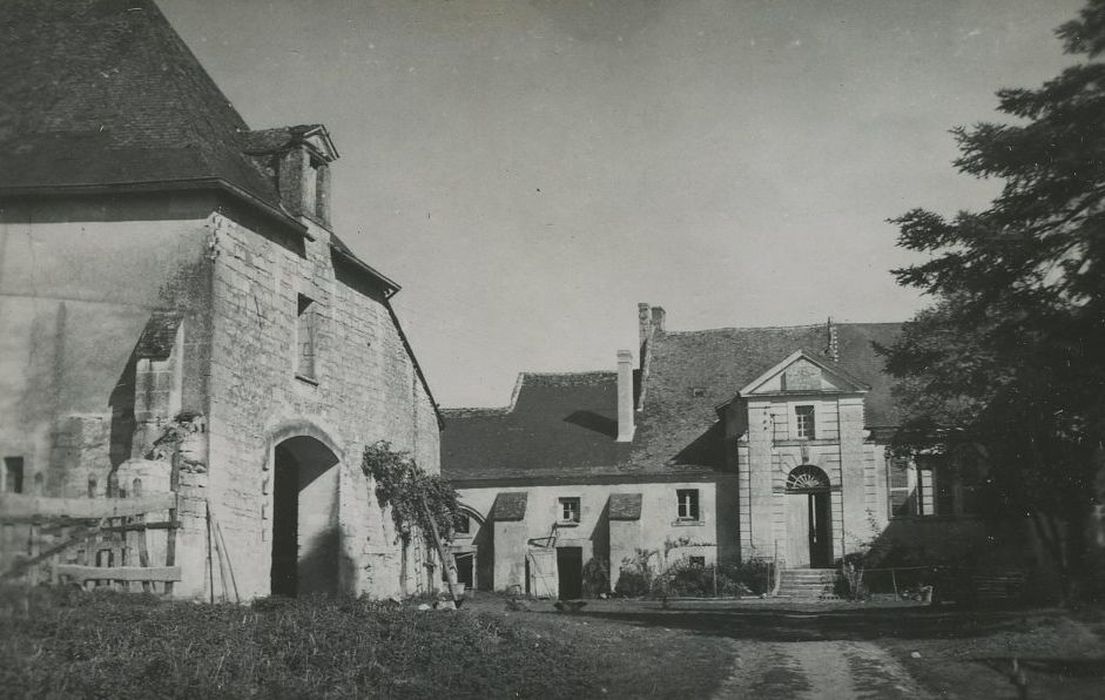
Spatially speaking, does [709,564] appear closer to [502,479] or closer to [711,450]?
[711,450]

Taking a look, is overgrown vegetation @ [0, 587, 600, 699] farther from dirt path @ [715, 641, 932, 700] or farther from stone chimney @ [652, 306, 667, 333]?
stone chimney @ [652, 306, 667, 333]

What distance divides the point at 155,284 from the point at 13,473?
3256 millimetres

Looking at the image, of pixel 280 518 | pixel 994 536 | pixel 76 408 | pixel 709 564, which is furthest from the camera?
pixel 709 564

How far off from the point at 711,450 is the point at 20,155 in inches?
1059

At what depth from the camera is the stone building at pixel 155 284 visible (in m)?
15.0

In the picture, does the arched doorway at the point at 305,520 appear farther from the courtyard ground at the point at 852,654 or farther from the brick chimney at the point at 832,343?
the brick chimney at the point at 832,343

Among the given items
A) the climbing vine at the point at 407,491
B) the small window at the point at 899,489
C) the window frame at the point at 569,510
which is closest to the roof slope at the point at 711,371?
the small window at the point at 899,489

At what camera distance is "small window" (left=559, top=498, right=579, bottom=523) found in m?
38.1

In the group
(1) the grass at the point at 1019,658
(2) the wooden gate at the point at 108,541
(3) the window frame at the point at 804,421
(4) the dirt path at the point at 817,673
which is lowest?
(4) the dirt path at the point at 817,673

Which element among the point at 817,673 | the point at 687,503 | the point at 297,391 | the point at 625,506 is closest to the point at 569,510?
the point at 625,506

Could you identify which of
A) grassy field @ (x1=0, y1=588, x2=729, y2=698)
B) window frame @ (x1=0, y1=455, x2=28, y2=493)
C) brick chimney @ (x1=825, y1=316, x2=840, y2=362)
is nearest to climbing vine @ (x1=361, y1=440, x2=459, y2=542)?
grassy field @ (x1=0, y1=588, x2=729, y2=698)

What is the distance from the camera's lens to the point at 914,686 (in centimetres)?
1180

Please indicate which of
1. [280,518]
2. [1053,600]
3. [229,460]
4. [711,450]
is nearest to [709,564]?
[711,450]

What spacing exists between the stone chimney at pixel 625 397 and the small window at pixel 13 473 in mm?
25974
